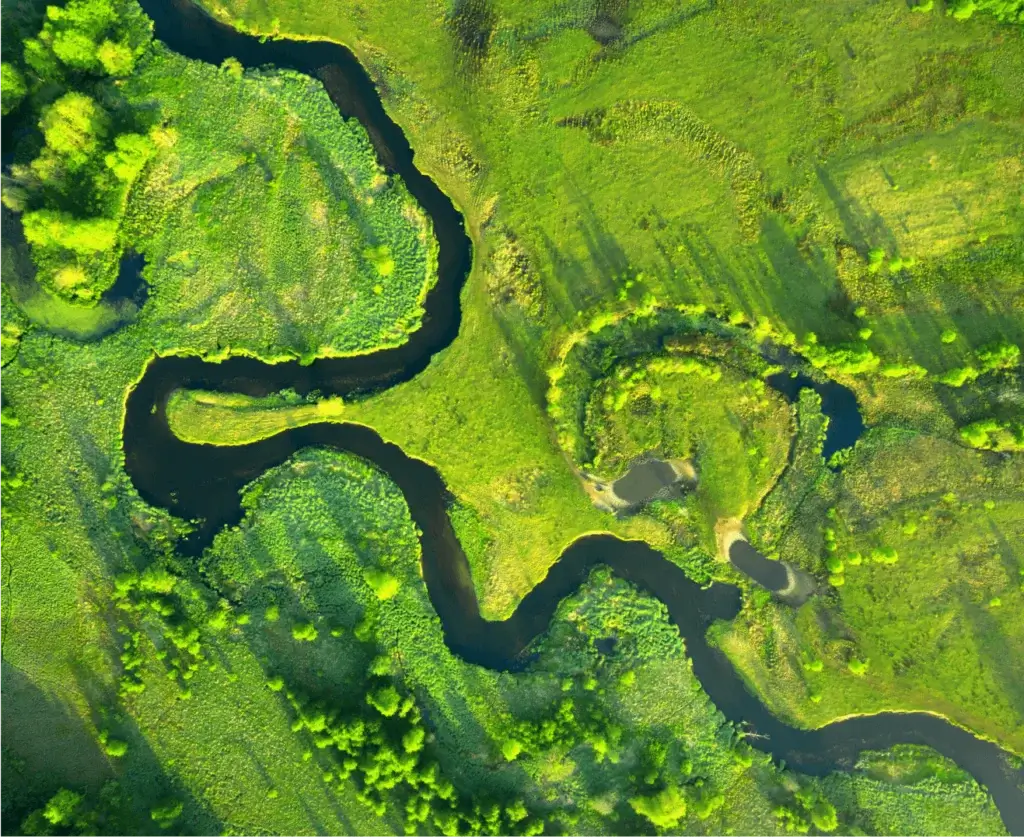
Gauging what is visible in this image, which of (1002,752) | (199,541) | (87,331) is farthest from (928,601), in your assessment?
(87,331)

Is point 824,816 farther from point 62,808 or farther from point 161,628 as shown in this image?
point 62,808

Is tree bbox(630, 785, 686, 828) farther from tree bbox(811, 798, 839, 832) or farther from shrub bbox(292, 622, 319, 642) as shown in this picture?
shrub bbox(292, 622, 319, 642)

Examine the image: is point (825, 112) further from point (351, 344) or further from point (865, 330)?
point (351, 344)

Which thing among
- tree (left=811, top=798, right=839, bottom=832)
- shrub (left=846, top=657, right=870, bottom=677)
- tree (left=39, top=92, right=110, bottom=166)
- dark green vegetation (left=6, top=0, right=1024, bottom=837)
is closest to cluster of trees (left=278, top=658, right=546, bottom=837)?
dark green vegetation (left=6, top=0, right=1024, bottom=837)

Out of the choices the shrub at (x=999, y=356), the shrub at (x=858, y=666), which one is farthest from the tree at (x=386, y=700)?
the shrub at (x=999, y=356)

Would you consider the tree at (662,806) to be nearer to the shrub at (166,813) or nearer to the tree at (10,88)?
the shrub at (166,813)

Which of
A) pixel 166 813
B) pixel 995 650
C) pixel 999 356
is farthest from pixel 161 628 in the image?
pixel 999 356

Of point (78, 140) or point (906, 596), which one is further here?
point (906, 596)
